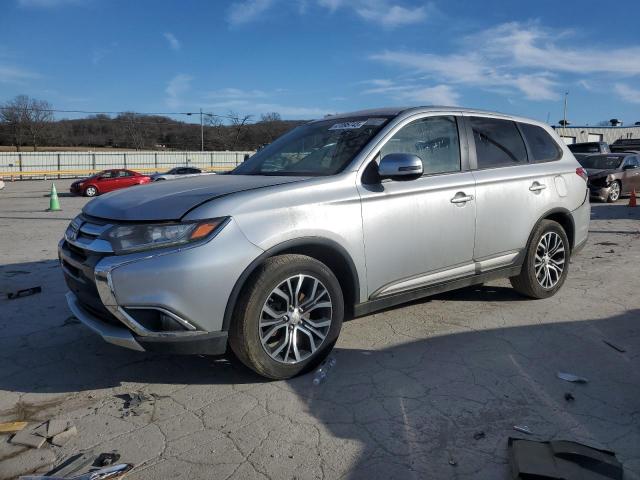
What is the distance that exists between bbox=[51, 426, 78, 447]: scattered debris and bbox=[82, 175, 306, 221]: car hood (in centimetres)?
123

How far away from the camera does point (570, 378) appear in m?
3.55

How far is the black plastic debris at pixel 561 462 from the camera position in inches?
93.7

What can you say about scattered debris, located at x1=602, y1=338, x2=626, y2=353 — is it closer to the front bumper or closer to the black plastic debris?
the black plastic debris

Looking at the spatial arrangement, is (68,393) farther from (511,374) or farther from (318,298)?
(511,374)

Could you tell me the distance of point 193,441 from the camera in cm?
286

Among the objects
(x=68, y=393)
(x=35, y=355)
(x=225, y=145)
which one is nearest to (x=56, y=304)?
(x=35, y=355)

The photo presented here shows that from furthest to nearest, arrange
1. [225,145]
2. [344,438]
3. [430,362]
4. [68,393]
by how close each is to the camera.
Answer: [225,145]
[430,362]
[68,393]
[344,438]

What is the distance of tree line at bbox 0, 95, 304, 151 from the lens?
7038 centimetres

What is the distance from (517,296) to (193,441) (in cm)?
384

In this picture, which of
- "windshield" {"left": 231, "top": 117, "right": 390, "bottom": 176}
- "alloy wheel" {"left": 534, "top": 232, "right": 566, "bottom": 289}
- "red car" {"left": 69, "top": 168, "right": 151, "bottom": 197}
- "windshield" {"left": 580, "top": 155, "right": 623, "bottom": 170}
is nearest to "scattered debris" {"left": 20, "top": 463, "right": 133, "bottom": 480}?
"windshield" {"left": 231, "top": 117, "right": 390, "bottom": 176}

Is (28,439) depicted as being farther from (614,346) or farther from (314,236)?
(614,346)

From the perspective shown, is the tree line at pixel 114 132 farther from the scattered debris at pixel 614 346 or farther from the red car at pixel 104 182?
the scattered debris at pixel 614 346

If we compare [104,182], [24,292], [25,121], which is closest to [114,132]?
[25,121]

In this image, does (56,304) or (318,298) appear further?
(56,304)
